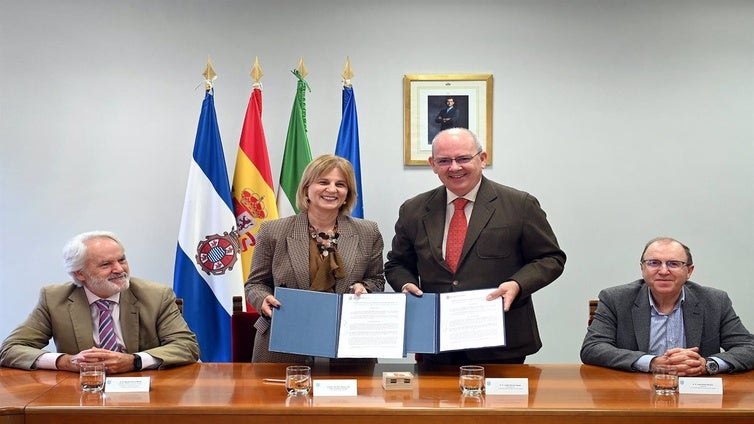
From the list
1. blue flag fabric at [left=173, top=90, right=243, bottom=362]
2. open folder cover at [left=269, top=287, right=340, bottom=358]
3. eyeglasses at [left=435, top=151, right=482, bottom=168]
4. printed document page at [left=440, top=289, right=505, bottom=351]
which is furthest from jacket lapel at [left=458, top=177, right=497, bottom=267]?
blue flag fabric at [left=173, top=90, right=243, bottom=362]

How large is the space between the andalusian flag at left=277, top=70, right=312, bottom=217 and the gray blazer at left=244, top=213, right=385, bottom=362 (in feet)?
4.28

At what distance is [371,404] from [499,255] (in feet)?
2.84

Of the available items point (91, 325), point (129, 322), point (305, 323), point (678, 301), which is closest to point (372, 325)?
point (305, 323)

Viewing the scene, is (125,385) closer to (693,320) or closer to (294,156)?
(693,320)

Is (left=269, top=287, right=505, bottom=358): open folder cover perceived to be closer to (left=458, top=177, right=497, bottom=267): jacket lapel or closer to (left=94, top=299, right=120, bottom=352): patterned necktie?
(left=458, top=177, right=497, bottom=267): jacket lapel

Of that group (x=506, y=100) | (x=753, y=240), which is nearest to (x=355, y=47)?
(x=506, y=100)

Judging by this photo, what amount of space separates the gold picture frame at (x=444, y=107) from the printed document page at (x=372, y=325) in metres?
1.94

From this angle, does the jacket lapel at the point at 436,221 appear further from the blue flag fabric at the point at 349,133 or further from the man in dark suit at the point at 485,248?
the blue flag fabric at the point at 349,133

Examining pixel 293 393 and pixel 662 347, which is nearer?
pixel 293 393

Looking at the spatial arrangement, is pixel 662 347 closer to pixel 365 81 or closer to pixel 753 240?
pixel 753 240

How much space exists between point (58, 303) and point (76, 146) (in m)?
1.86

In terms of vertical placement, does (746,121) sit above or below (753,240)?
above

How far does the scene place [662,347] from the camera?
2.69 m

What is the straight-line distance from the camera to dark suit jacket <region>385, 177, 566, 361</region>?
Answer: 265 cm
